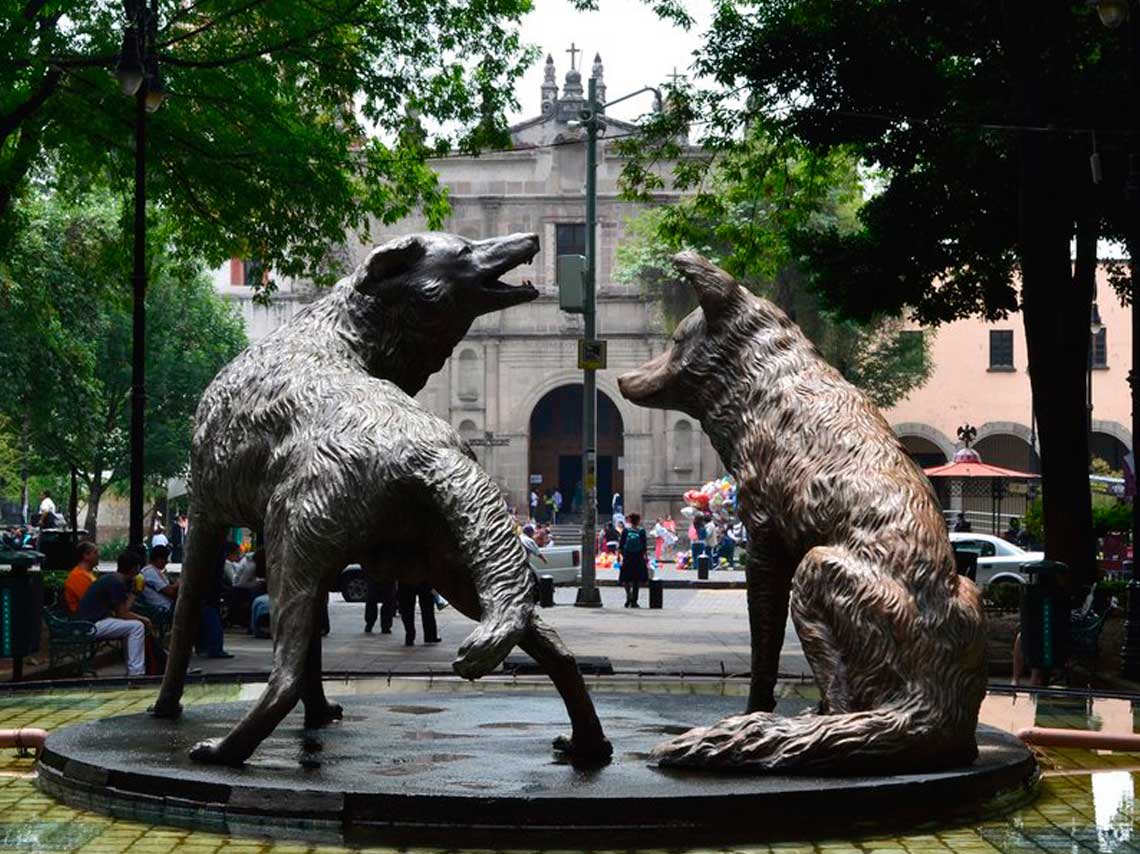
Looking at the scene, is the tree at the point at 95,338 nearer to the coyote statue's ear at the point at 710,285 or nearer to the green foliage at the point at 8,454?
the green foliage at the point at 8,454

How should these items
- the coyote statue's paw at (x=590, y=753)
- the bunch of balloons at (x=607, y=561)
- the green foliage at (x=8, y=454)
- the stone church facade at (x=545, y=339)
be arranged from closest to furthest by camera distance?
the coyote statue's paw at (x=590, y=753) → the bunch of balloons at (x=607, y=561) → the green foliage at (x=8, y=454) → the stone church facade at (x=545, y=339)

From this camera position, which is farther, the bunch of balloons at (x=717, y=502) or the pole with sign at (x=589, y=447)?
the bunch of balloons at (x=717, y=502)

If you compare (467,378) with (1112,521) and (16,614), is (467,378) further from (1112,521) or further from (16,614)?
(16,614)

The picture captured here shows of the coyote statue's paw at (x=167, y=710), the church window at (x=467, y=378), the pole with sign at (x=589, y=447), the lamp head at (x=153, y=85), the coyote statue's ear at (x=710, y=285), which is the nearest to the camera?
the coyote statue's ear at (x=710, y=285)

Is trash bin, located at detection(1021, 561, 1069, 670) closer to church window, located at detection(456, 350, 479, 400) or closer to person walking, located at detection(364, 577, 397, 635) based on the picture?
person walking, located at detection(364, 577, 397, 635)

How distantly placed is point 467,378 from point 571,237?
5660 millimetres

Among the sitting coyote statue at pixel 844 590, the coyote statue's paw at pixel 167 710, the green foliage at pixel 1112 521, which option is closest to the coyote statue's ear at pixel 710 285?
the sitting coyote statue at pixel 844 590

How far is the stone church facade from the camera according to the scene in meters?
53.6

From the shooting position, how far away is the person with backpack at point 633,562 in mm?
27812

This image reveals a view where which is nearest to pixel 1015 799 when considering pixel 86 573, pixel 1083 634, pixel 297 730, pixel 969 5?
pixel 297 730

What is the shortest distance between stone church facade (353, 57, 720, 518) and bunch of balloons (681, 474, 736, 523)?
8.49m

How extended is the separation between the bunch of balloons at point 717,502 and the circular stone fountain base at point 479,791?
1360 inches

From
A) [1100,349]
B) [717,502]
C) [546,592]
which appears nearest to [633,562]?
[546,592]

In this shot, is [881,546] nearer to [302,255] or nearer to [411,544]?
[411,544]
